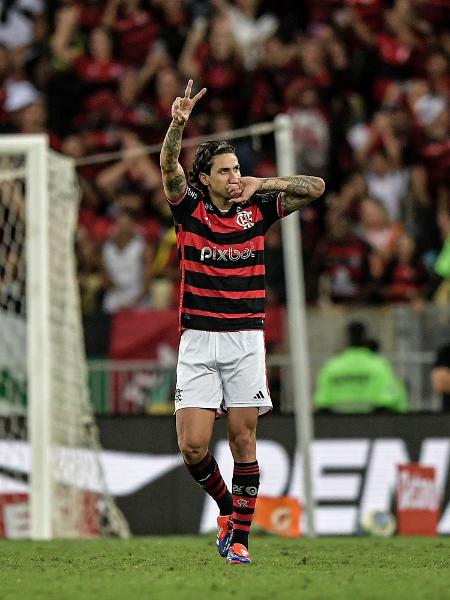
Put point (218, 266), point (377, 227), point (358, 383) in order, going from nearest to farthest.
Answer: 1. point (218, 266)
2. point (358, 383)
3. point (377, 227)

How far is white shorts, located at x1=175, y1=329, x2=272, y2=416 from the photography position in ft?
27.1

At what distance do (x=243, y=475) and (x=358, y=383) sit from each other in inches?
221

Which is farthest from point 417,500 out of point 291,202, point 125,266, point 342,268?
point 125,266

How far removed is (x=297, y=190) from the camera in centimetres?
855

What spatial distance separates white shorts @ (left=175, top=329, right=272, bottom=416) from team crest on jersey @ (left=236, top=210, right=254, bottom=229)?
652 mm

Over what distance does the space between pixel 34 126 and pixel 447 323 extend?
6331 millimetres

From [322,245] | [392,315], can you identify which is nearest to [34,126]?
[322,245]

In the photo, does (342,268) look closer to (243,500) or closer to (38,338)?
(38,338)

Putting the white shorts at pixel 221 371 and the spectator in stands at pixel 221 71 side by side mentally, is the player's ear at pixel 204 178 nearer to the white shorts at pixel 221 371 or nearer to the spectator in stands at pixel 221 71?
the white shorts at pixel 221 371

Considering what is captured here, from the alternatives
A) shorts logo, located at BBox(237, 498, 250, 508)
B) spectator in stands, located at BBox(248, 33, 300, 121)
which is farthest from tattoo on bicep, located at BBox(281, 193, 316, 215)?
spectator in stands, located at BBox(248, 33, 300, 121)

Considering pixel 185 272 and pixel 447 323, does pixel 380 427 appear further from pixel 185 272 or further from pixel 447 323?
pixel 185 272

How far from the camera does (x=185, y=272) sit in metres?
8.34

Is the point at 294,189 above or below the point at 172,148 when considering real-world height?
below

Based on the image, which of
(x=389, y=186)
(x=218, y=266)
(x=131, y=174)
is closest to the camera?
(x=218, y=266)
